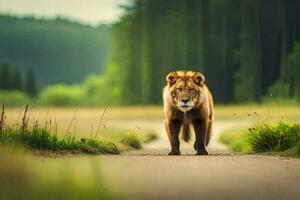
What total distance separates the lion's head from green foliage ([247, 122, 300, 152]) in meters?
1.52

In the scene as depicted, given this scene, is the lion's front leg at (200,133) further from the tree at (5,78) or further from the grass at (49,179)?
the tree at (5,78)

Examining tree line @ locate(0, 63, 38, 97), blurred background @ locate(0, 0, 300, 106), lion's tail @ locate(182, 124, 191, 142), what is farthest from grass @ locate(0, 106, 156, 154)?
tree line @ locate(0, 63, 38, 97)

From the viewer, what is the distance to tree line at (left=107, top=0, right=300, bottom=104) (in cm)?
4566

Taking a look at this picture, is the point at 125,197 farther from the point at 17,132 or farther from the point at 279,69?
the point at 279,69

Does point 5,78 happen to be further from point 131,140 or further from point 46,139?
point 46,139

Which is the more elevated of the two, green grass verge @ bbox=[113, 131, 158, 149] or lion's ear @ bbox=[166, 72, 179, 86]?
lion's ear @ bbox=[166, 72, 179, 86]

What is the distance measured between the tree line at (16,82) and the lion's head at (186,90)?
47560 millimetres

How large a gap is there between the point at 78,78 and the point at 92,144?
71.8 metres

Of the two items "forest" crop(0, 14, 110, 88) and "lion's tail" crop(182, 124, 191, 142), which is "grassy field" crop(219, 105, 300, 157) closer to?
"lion's tail" crop(182, 124, 191, 142)

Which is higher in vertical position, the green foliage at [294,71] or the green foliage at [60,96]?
the green foliage at [294,71]

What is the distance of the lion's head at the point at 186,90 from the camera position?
11.4 meters

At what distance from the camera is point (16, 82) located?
59.6 m

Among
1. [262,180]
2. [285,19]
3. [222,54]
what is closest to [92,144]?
[262,180]

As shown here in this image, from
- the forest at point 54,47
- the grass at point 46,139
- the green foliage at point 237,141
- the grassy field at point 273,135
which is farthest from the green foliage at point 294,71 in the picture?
the forest at point 54,47
